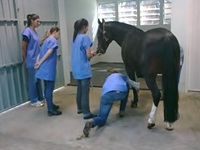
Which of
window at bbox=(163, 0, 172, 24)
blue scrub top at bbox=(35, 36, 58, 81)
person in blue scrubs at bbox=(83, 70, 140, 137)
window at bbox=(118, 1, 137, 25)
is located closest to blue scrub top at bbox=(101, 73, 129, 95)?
person in blue scrubs at bbox=(83, 70, 140, 137)

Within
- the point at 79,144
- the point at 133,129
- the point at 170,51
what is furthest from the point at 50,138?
the point at 170,51

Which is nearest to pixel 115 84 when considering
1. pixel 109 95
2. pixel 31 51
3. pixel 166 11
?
pixel 109 95

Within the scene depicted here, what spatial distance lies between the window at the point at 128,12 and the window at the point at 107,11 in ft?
0.71

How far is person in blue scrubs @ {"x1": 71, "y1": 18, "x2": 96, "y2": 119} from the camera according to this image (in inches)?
119

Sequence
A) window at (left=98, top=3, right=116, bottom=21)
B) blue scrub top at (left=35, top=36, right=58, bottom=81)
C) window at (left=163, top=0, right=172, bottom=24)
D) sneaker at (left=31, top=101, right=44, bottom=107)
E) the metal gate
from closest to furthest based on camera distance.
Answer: blue scrub top at (left=35, top=36, right=58, bottom=81), the metal gate, sneaker at (left=31, top=101, right=44, bottom=107), window at (left=163, top=0, right=172, bottom=24), window at (left=98, top=3, right=116, bottom=21)

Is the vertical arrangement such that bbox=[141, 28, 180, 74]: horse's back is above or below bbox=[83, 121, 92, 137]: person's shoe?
above

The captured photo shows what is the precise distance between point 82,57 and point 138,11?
4.55 m

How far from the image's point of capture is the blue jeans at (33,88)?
382cm

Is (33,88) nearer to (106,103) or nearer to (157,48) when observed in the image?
(106,103)

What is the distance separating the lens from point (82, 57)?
3.08 metres

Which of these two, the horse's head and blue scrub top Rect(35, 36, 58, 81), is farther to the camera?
the horse's head

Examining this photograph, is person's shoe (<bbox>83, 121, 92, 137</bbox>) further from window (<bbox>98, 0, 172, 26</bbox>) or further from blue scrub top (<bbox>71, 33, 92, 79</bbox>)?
window (<bbox>98, 0, 172, 26</bbox>)

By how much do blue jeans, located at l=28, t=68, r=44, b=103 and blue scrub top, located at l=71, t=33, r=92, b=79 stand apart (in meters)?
1.01

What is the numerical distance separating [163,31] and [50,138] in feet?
5.97
